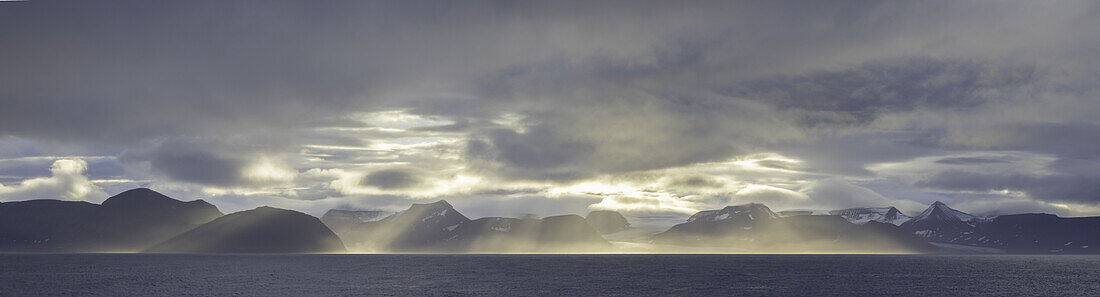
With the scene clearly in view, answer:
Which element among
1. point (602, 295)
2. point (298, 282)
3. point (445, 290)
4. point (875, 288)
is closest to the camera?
point (602, 295)

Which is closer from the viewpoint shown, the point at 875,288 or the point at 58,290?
the point at 58,290

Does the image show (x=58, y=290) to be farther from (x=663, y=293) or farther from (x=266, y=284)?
(x=663, y=293)

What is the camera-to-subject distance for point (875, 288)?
175m

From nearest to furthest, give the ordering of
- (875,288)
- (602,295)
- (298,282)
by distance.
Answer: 1. (602,295)
2. (875,288)
3. (298,282)

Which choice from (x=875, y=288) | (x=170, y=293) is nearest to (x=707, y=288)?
(x=875, y=288)

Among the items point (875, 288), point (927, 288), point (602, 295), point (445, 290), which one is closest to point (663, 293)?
point (602, 295)

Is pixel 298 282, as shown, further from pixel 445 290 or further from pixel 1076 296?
pixel 1076 296

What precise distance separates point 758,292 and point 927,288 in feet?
173

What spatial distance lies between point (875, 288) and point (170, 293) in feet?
515

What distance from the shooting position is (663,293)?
6063 inches

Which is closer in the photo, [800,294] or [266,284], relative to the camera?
[800,294]

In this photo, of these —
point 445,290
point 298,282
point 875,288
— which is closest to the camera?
point 445,290

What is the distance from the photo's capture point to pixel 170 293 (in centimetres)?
15188

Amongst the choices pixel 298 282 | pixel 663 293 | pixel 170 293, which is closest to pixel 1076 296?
pixel 663 293
